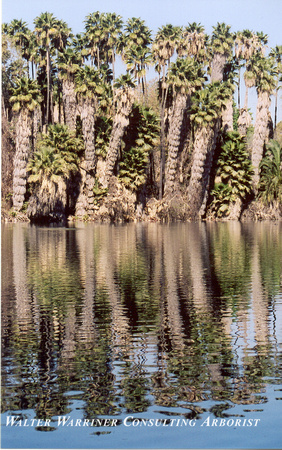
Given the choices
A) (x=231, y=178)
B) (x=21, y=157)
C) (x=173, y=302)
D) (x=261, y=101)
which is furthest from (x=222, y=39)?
(x=173, y=302)

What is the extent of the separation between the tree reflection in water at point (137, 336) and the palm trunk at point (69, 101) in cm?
5514

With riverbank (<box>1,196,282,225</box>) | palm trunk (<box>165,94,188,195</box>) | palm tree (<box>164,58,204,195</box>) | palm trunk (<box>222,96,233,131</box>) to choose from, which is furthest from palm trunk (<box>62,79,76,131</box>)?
palm trunk (<box>222,96,233,131</box>)

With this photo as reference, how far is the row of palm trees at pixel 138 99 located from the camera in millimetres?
81500

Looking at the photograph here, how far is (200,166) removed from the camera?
3265 inches

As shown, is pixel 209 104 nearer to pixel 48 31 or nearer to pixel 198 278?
pixel 48 31

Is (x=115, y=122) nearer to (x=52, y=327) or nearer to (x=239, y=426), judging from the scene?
(x=52, y=327)

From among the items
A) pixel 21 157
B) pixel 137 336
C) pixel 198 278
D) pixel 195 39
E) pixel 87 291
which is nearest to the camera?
pixel 137 336

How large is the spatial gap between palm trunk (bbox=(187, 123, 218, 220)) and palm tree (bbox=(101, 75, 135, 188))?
8.09 meters

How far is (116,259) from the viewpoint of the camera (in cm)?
3497

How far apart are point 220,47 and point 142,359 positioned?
8318 centimetres

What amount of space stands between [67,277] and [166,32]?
66541mm

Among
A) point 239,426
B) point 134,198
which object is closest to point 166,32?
point 134,198

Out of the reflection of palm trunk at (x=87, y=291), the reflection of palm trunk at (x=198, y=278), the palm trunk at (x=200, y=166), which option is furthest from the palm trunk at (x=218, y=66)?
the reflection of palm trunk at (x=87, y=291)

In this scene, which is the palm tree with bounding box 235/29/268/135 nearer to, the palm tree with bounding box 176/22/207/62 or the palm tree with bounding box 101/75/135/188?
the palm tree with bounding box 176/22/207/62
